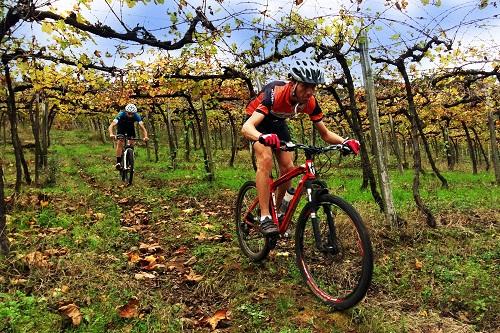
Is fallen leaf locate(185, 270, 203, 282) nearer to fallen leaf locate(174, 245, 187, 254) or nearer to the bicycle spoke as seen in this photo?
the bicycle spoke

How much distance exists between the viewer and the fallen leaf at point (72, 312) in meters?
3.78

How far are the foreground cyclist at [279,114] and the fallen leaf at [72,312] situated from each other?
2.10 meters

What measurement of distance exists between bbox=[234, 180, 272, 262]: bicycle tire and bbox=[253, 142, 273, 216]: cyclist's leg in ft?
2.12

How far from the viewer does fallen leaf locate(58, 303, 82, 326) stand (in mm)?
3776

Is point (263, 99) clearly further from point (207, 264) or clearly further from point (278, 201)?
point (207, 264)

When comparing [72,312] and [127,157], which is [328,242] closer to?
[72,312]

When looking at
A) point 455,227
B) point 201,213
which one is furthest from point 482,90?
point 201,213

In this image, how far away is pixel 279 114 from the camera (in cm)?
500

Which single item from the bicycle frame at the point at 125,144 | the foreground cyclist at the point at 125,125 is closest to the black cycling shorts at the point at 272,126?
the foreground cyclist at the point at 125,125

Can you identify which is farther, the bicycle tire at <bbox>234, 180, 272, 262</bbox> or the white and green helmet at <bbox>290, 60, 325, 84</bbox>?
the bicycle tire at <bbox>234, 180, 272, 262</bbox>

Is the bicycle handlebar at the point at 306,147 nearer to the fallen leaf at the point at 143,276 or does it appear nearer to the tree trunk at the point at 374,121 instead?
the fallen leaf at the point at 143,276

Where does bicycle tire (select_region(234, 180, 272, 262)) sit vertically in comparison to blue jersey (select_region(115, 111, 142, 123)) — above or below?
below

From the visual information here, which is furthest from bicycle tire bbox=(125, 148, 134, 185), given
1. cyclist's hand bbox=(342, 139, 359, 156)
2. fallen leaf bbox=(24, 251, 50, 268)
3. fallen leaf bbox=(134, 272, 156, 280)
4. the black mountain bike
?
cyclist's hand bbox=(342, 139, 359, 156)

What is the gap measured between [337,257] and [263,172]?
4.30 feet
